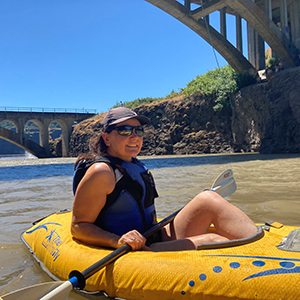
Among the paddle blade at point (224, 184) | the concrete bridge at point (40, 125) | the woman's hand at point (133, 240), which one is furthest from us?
the concrete bridge at point (40, 125)

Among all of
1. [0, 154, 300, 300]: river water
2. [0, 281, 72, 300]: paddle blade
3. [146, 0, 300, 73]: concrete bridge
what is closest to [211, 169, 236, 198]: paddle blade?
[0, 154, 300, 300]: river water

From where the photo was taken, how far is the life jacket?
1740 mm

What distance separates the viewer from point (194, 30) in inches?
672

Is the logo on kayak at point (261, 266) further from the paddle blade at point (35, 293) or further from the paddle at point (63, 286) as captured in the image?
the paddle blade at point (35, 293)

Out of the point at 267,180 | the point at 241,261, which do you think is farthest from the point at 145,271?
the point at 267,180

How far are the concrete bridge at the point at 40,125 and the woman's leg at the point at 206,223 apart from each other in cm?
2918

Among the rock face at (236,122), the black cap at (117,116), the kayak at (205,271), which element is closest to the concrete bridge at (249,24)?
the rock face at (236,122)

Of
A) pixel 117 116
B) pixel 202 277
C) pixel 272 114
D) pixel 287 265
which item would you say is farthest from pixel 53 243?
pixel 272 114

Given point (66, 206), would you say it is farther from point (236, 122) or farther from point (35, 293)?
point (236, 122)

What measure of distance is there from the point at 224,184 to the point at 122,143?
1377 millimetres

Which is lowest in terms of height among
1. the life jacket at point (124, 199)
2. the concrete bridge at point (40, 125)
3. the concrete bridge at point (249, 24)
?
the life jacket at point (124, 199)

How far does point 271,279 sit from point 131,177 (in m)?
0.92

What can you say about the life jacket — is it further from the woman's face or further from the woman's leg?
the woman's leg

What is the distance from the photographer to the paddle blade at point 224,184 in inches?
108
